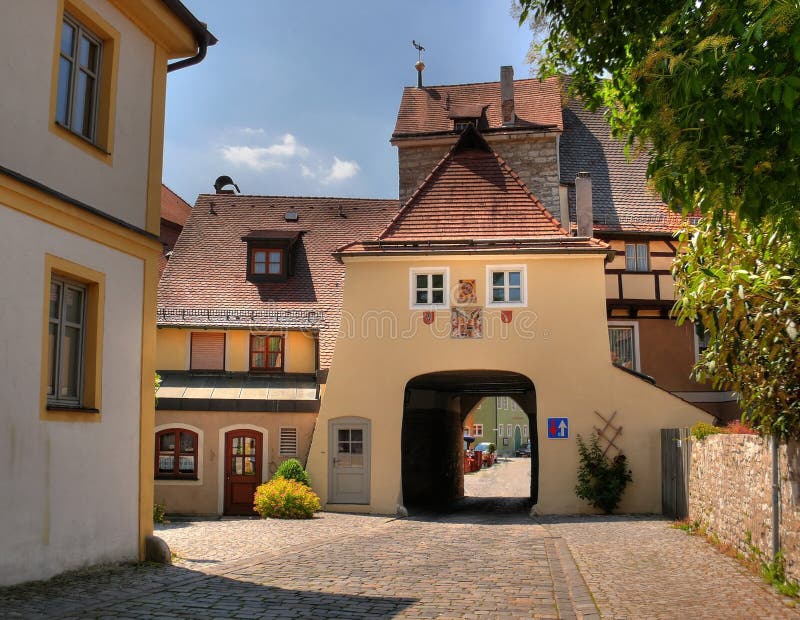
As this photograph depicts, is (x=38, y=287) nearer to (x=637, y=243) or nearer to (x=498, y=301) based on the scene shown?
(x=498, y=301)

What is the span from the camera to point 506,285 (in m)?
21.6

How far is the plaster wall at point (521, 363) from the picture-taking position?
2086cm

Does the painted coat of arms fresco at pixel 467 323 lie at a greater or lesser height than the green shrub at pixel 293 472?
greater

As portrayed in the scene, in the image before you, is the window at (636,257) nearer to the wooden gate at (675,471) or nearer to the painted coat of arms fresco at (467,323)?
the painted coat of arms fresco at (467,323)

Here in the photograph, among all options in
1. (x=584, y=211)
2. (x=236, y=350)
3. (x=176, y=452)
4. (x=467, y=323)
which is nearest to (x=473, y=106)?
(x=584, y=211)

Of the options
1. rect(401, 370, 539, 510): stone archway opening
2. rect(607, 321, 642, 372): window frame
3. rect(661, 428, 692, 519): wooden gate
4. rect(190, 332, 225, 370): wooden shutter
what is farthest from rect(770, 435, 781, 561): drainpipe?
rect(607, 321, 642, 372): window frame

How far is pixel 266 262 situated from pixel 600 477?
12.9m

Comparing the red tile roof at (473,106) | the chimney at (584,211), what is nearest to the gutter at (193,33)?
the chimney at (584,211)

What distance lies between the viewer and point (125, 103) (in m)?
11.1

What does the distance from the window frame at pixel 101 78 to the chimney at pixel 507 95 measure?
22.6m

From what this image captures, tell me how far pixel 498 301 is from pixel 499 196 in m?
3.20

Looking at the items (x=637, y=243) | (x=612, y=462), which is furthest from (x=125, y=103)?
(x=637, y=243)

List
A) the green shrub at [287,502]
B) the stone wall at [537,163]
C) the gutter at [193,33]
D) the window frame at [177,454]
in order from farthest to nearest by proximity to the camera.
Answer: the stone wall at [537,163], the window frame at [177,454], the green shrub at [287,502], the gutter at [193,33]

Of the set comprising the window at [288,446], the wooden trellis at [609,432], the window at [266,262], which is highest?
the window at [266,262]
